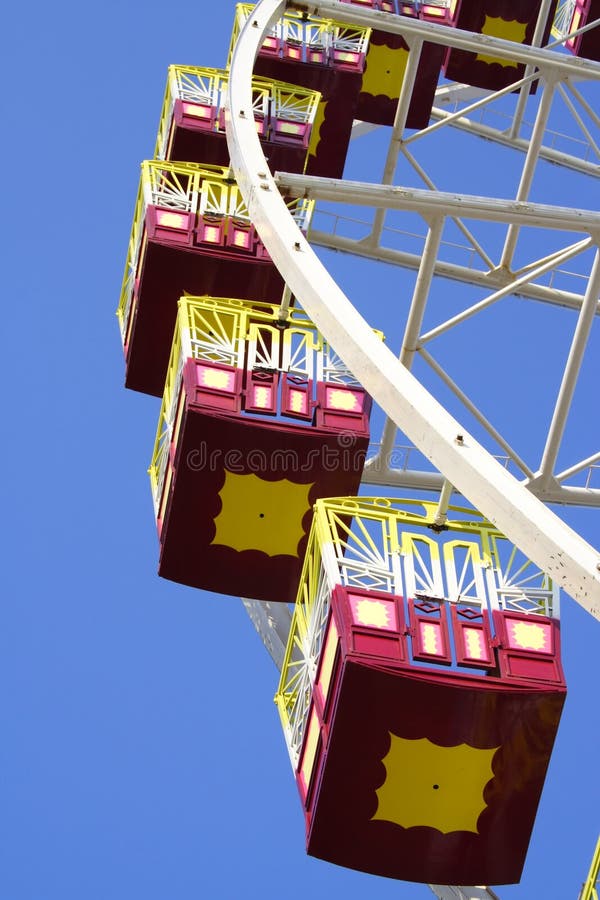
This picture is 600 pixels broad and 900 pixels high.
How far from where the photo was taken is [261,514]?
25.4m

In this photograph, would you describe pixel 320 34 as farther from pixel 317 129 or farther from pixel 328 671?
pixel 328 671

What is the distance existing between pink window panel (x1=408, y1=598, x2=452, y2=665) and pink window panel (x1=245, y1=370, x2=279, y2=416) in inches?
134

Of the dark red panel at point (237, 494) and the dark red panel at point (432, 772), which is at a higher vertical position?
the dark red panel at point (237, 494)

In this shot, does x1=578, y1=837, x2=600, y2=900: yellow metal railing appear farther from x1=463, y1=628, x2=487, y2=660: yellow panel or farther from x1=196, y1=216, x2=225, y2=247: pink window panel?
x1=196, y1=216, x2=225, y2=247: pink window panel

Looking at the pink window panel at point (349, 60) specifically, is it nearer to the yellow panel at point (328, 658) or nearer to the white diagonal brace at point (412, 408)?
the white diagonal brace at point (412, 408)

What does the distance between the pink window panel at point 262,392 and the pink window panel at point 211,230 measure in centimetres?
446

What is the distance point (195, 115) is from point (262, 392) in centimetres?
966


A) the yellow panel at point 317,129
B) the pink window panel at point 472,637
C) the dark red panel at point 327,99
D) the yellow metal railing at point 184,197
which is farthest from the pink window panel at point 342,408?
the dark red panel at point 327,99

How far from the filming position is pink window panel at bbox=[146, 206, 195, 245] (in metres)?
29.8

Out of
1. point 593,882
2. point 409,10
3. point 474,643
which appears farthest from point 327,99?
point 593,882

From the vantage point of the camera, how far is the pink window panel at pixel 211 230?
98.2ft

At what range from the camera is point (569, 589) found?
682 inches

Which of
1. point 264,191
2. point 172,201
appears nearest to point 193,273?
point 172,201

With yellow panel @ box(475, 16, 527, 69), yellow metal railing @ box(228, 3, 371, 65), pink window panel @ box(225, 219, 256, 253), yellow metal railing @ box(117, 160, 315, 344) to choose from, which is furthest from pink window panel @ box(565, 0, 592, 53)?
pink window panel @ box(225, 219, 256, 253)
